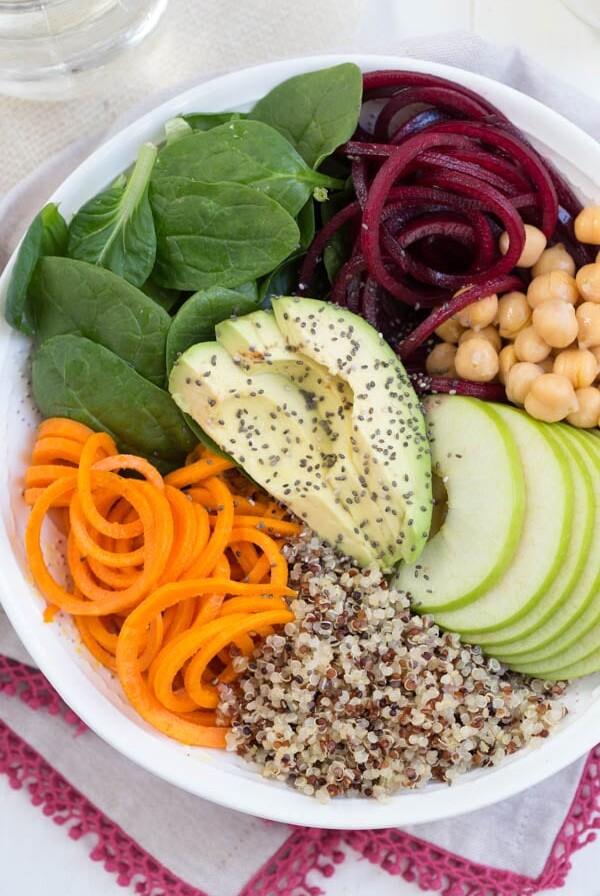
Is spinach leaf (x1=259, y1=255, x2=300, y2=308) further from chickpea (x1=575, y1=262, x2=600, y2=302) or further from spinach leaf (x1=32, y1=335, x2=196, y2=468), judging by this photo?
chickpea (x1=575, y1=262, x2=600, y2=302)

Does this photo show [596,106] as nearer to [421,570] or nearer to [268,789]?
[421,570]

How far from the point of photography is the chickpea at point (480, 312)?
6.52 feet

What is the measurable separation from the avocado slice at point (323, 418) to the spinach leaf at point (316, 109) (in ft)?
1.18

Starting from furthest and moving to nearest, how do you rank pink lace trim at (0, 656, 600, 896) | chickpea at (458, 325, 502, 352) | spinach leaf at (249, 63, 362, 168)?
pink lace trim at (0, 656, 600, 896), chickpea at (458, 325, 502, 352), spinach leaf at (249, 63, 362, 168)

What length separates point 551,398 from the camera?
1891 millimetres

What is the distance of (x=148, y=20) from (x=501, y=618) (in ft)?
5.36

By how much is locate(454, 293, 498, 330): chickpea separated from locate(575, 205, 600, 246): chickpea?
220mm

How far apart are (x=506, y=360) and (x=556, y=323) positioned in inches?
5.8

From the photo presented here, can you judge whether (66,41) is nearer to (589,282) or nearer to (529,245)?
(529,245)

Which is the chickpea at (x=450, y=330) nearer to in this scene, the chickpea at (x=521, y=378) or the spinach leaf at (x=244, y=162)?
the chickpea at (x=521, y=378)

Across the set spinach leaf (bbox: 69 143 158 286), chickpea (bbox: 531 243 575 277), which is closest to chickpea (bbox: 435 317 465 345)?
chickpea (bbox: 531 243 575 277)

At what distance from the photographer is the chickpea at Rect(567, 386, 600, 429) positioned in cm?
193

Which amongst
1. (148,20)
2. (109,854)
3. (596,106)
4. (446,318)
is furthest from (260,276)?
(109,854)

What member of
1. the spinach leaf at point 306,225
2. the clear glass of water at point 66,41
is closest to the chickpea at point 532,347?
the spinach leaf at point 306,225
